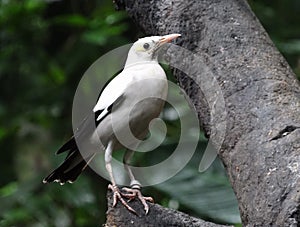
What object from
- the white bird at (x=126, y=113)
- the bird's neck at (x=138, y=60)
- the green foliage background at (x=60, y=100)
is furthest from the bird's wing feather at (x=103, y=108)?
the green foliage background at (x=60, y=100)

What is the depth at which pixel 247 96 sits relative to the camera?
273 centimetres

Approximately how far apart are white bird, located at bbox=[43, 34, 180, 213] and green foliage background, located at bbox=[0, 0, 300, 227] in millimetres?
969

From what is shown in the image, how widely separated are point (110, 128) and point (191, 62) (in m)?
0.43

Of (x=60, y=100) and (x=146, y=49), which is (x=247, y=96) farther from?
(x=60, y=100)

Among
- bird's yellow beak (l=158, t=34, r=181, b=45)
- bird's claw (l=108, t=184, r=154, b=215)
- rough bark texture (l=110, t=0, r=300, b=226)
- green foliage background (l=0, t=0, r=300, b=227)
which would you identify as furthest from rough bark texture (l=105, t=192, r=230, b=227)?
green foliage background (l=0, t=0, r=300, b=227)

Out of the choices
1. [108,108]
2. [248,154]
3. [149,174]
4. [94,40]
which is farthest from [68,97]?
[248,154]

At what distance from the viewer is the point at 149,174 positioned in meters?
4.20

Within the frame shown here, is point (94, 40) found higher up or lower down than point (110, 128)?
lower down

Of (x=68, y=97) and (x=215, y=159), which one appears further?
(x=68, y=97)

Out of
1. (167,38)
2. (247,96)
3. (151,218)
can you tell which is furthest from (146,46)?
(151,218)

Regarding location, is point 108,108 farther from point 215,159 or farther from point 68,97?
point 68,97

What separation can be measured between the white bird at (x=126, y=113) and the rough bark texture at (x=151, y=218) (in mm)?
32

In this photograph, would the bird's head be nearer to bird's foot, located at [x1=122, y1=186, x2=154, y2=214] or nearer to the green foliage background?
bird's foot, located at [x1=122, y1=186, x2=154, y2=214]

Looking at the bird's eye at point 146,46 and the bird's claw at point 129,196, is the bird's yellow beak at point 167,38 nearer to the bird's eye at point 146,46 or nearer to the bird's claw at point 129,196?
the bird's eye at point 146,46
